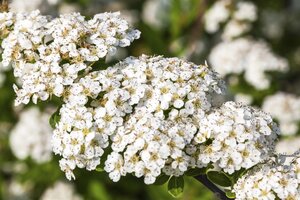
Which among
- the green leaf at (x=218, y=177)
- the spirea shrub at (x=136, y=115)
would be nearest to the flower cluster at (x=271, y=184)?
the spirea shrub at (x=136, y=115)

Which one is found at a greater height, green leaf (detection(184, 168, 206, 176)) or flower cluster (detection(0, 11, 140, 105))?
flower cluster (detection(0, 11, 140, 105))

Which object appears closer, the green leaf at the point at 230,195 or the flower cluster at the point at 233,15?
the green leaf at the point at 230,195

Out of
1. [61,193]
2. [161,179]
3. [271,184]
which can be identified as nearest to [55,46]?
[161,179]

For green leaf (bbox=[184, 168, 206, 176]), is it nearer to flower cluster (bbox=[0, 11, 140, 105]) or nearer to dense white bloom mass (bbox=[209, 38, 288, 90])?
flower cluster (bbox=[0, 11, 140, 105])

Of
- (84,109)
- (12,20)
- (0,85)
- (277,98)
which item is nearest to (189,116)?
(84,109)

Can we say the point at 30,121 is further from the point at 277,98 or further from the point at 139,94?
the point at 139,94

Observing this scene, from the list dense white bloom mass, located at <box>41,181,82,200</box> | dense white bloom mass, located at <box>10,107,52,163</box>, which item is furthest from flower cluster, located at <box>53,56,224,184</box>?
dense white bloom mass, located at <box>41,181,82,200</box>

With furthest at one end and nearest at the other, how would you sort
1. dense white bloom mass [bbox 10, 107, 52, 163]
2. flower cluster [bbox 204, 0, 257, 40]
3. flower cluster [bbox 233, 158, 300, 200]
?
flower cluster [bbox 204, 0, 257, 40] < dense white bloom mass [bbox 10, 107, 52, 163] < flower cluster [bbox 233, 158, 300, 200]

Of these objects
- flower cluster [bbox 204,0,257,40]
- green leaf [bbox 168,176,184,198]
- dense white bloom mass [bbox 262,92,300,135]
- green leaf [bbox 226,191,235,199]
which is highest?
flower cluster [bbox 204,0,257,40]

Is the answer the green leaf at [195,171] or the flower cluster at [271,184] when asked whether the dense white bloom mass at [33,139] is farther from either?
the flower cluster at [271,184]
